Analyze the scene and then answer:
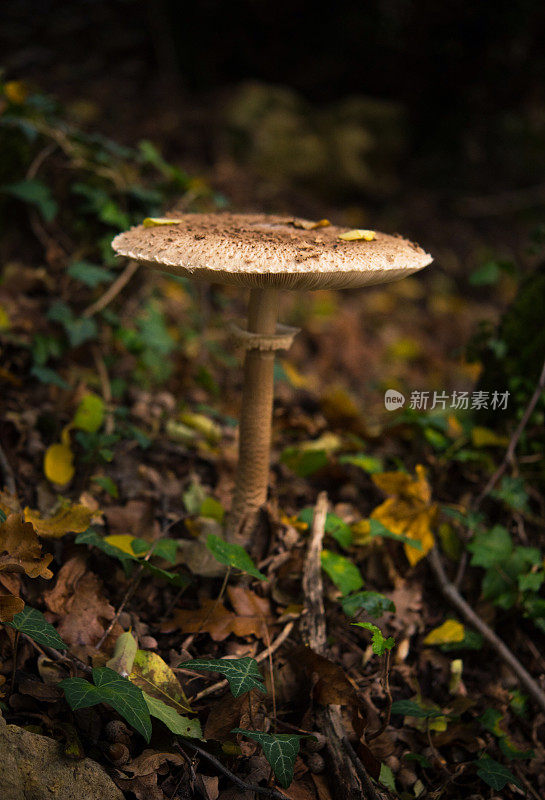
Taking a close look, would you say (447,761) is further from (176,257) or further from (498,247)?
(498,247)

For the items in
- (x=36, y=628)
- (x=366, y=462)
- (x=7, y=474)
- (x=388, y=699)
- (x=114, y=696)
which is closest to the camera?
(x=114, y=696)

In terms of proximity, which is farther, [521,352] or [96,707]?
[521,352]

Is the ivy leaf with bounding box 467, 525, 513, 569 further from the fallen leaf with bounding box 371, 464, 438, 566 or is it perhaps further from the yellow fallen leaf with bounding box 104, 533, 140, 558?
the yellow fallen leaf with bounding box 104, 533, 140, 558

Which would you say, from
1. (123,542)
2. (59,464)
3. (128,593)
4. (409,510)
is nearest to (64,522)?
(123,542)

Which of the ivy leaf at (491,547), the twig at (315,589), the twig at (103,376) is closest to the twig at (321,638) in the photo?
the twig at (315,589)

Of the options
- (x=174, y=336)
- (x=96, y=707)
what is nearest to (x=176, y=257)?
(x=96, y=707)

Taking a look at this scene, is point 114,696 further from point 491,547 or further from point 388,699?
point 491,547

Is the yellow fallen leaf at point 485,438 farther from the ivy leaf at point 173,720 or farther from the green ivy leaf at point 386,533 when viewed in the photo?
the ivy leaf at point 173,720

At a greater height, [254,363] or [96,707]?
[254,363]

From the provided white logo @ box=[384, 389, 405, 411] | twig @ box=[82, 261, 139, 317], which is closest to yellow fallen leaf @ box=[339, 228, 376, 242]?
white logo @ box=[384, 389, 405, 411]
